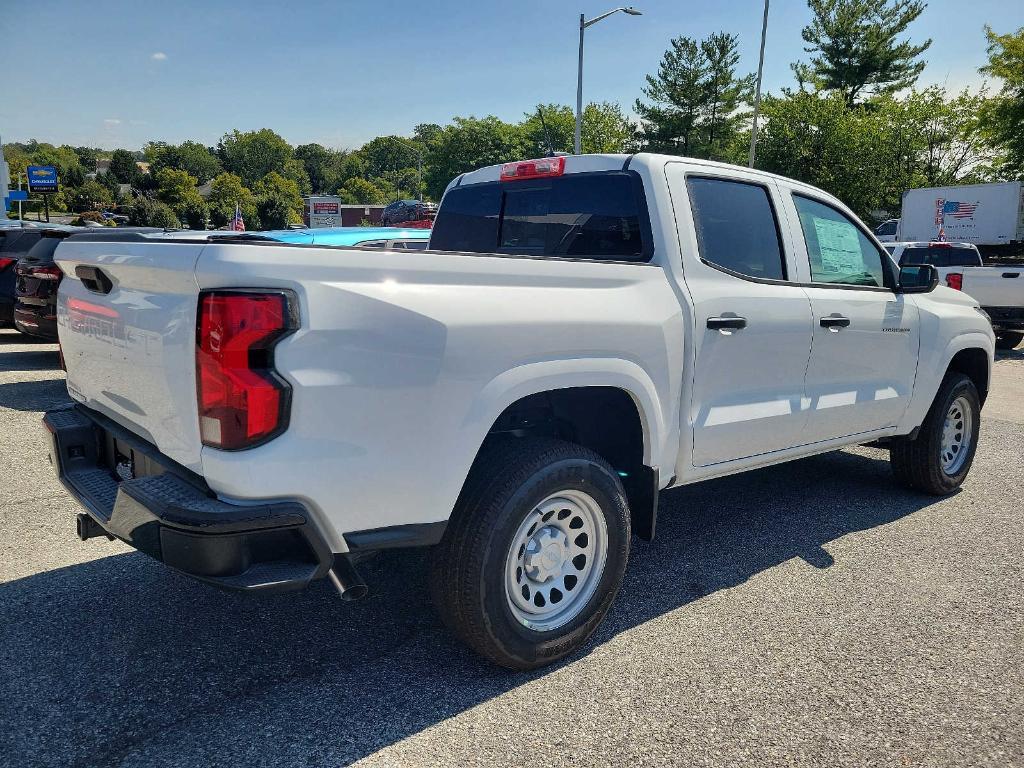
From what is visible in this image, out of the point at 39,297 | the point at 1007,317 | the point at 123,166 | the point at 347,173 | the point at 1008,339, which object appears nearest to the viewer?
the point at 39,297

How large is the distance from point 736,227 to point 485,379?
72.1 inches

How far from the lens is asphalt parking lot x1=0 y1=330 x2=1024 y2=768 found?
8.22 feet

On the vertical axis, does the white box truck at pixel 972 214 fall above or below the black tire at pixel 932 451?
above

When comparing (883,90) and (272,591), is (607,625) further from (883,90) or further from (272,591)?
(883,90)

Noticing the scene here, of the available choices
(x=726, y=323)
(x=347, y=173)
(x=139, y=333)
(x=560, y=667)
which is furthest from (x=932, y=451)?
(x=347, y=173)

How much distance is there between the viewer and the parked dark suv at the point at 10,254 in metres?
10.5

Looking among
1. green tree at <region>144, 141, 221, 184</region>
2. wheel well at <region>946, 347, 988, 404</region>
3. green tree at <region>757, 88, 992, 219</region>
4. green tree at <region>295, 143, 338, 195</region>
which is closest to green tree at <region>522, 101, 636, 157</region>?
green tree at <region>757, 88, 992, 219</region>

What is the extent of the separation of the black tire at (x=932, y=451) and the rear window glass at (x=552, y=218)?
2.73 metres

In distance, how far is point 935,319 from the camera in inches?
192

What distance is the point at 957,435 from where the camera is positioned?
5.45 meters

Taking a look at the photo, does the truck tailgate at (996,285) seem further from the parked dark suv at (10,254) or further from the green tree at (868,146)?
the green tree at (868,146)

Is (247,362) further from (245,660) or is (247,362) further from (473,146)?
(473,146)

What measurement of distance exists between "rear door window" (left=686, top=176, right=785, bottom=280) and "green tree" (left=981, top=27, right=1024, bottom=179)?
29822mm

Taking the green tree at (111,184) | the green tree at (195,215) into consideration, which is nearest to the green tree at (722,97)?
the green tree at (195,215)
